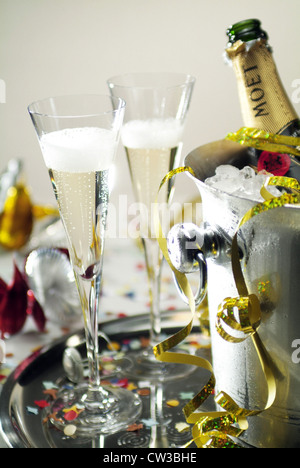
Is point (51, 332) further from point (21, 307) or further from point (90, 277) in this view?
point (90, 277)

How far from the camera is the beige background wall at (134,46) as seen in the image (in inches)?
69.2

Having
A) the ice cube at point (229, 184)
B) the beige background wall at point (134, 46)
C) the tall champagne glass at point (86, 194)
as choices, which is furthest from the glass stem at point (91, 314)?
the beige background wall at point (134, 46)

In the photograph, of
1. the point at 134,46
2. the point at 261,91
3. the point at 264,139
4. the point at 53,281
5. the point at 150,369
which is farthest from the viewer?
the point at 134,46

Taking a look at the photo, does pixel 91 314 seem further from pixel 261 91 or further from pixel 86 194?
pixel 261 91

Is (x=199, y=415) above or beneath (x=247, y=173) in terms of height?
beneath

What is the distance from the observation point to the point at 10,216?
1517mm

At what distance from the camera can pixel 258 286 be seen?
0.69 meters

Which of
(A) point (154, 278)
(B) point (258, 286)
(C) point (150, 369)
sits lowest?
(C) point (150, 369)

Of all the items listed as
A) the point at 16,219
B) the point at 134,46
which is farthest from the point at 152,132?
the point at 134,46

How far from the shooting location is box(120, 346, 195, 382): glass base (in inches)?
38.7

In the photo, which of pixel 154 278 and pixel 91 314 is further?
pixel 154 278

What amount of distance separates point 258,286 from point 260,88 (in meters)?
0.33
